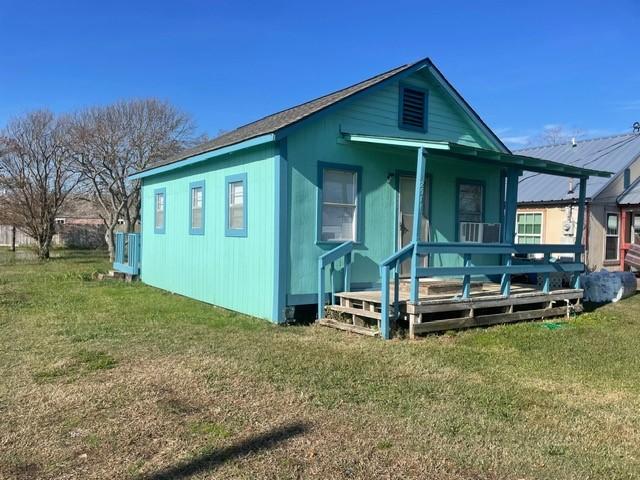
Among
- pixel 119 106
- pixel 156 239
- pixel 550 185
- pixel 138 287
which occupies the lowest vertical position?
pixel 138 287

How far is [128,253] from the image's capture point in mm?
16281

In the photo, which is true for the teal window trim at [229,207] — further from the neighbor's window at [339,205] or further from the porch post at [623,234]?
the porch post at [623,234]

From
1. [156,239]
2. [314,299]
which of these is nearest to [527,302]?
[314,299]

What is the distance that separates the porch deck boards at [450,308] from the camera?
312 inches

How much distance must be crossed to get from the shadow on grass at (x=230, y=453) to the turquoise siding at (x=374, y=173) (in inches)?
180

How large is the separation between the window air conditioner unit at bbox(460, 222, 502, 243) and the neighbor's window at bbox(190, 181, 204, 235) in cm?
529

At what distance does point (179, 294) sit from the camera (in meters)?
12.4

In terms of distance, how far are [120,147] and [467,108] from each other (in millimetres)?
21016

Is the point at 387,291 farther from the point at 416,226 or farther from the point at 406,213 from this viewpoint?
the point at 406,213

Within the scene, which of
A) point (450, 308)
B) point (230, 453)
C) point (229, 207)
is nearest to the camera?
point (230, 453)

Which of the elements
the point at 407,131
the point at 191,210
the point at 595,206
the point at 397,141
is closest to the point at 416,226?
the point at 397,141

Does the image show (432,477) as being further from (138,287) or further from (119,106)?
(119,106)

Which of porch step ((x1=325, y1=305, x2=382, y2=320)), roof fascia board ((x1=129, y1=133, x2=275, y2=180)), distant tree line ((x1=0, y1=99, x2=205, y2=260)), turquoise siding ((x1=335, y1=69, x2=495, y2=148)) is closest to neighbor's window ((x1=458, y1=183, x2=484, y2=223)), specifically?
turquoise siding ((x1=335, y1=69, x2=495, y2=148))

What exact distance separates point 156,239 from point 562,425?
11540 millimetres
